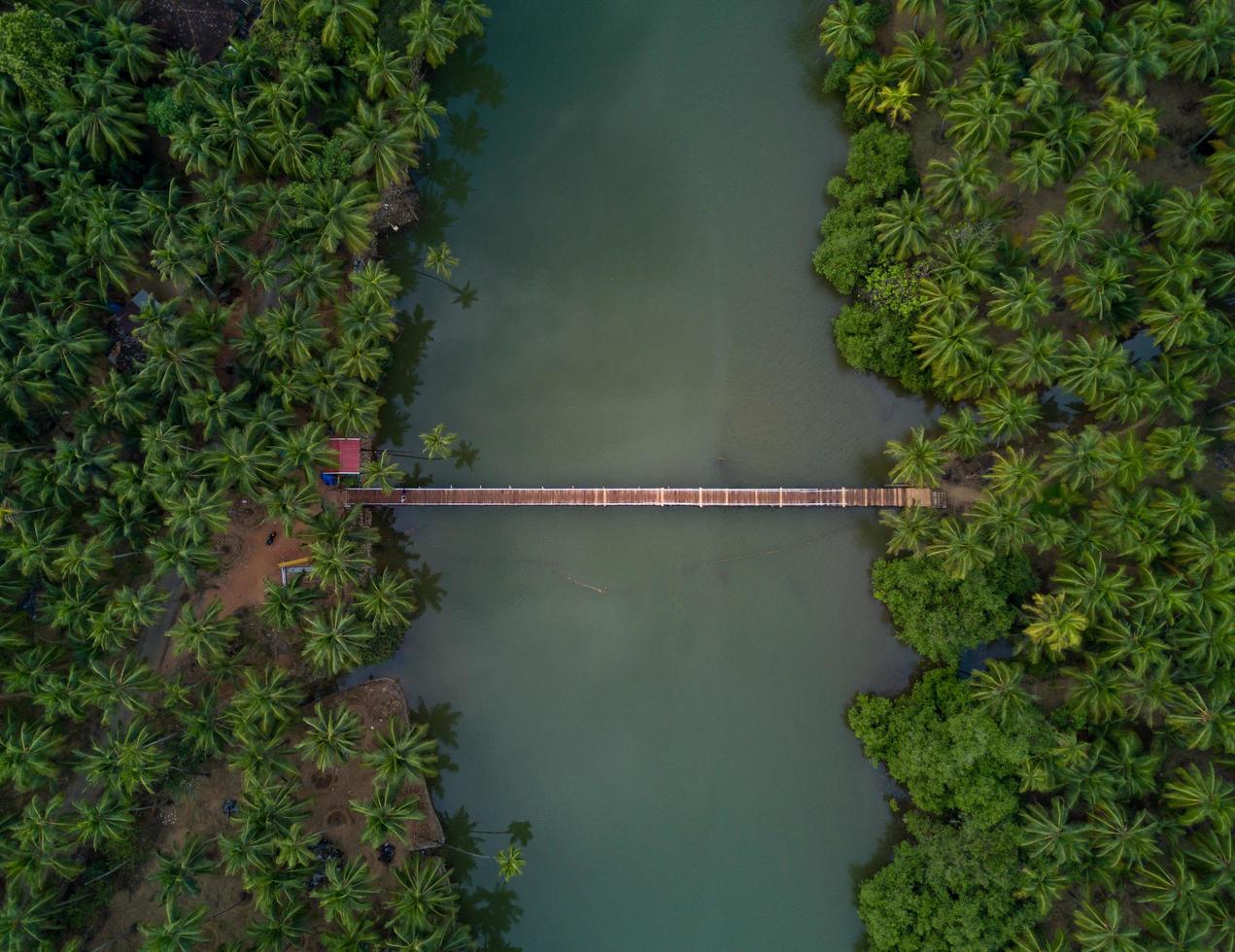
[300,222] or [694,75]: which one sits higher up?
[694,75]

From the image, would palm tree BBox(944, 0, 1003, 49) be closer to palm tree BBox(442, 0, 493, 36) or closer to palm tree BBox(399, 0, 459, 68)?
palm tree BBox(442, 0, 493, 36)

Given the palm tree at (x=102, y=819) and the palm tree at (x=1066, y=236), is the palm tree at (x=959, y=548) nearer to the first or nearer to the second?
the palm tree at (x=1066, y=236)

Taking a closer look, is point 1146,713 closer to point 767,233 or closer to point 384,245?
point 767,233

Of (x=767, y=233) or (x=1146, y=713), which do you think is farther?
(x=767, y=233)

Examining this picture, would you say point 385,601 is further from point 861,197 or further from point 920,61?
point 920,61

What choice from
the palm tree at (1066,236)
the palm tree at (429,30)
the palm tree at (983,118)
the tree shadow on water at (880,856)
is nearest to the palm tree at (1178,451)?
the palm tree at (1066,236)

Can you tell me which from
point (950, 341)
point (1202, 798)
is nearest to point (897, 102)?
point (950, 341)

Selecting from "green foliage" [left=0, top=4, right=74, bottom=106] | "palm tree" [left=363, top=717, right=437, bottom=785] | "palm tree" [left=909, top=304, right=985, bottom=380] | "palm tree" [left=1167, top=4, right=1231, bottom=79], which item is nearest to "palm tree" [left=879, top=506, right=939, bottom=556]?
"palm tree" [left=909, top=304, right=985, bottom=380]

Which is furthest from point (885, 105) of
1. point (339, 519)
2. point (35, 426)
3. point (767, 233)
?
point (35, 426)
